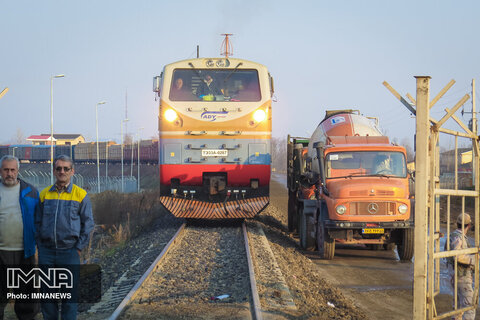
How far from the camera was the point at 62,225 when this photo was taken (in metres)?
5.42

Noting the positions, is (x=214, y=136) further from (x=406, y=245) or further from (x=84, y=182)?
(x=84, y=182)

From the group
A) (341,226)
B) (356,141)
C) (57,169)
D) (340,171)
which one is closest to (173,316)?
(57,169)

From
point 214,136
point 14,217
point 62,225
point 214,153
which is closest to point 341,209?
point 214,153

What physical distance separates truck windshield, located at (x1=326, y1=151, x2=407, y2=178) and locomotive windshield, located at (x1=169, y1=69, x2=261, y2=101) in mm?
2773

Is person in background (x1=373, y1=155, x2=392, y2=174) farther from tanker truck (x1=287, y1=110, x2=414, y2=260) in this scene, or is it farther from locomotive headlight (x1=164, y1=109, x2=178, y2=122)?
locomotive headlight (x1=164, y1=109, x2=178, y2=122)

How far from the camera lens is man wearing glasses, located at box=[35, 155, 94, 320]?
17.8ft

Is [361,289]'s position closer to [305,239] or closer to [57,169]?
[305,239]

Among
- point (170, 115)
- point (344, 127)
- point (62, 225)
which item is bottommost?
point (62, 225)

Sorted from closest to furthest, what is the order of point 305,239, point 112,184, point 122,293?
point 122,293
point 305,239
point 112,184

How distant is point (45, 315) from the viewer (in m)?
5.57

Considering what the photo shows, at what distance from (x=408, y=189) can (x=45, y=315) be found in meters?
8.21

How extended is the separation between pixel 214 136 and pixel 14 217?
771 cm

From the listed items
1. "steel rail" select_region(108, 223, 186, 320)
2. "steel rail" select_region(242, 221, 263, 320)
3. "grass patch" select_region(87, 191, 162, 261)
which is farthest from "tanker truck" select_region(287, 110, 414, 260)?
"grass patch" select_region(87, 191, 162, 261)

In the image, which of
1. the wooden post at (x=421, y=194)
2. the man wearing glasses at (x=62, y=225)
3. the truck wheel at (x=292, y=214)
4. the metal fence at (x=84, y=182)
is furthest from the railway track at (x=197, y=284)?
the metal fence at (x=84, y=182)
